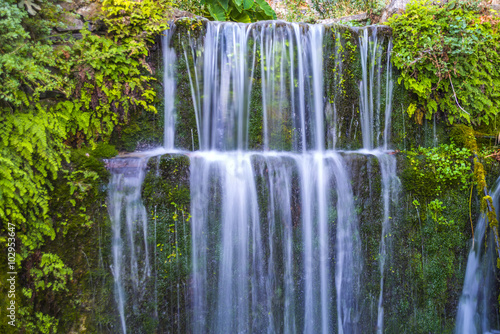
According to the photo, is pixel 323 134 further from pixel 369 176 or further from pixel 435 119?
pixel 435 119

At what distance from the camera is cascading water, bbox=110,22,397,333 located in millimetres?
4270

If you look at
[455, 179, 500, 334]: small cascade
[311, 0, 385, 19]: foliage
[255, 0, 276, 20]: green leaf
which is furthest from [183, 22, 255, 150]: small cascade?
[311, 0, 385, 19]: foliage

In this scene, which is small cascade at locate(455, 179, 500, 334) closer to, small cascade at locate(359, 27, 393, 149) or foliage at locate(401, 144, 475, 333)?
foliage at locate(401, 144, 475, 333)

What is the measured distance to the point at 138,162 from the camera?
13.6 ft

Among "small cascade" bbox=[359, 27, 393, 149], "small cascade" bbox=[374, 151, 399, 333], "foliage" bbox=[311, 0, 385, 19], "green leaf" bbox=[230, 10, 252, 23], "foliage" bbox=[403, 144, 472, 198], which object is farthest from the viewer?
Result: "foliage" bbox=[311, 0, 385, 19]

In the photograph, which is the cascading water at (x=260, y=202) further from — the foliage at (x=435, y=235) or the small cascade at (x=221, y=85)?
the foliage at (x=435, y=235)

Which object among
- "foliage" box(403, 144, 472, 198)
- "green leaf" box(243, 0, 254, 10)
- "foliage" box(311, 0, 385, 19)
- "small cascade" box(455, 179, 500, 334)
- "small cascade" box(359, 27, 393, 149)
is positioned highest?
"foliage" box(311, 0, 385, 19)

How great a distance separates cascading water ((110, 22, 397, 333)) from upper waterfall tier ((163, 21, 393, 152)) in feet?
0.07

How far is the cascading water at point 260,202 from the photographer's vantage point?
427 cm

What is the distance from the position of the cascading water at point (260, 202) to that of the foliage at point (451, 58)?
58.5 inches

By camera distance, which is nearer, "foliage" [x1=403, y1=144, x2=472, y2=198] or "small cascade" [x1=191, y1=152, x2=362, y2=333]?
"small cascade" [x1=191, y1=152, x2=362, y2=333]

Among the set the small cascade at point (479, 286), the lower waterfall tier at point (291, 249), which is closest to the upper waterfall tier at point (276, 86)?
the lower waterfall tier at point (291, 249)

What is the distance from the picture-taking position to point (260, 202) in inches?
173

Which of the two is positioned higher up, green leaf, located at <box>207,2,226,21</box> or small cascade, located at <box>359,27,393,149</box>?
green leaf, located at <box>207,2,226,21</box>
